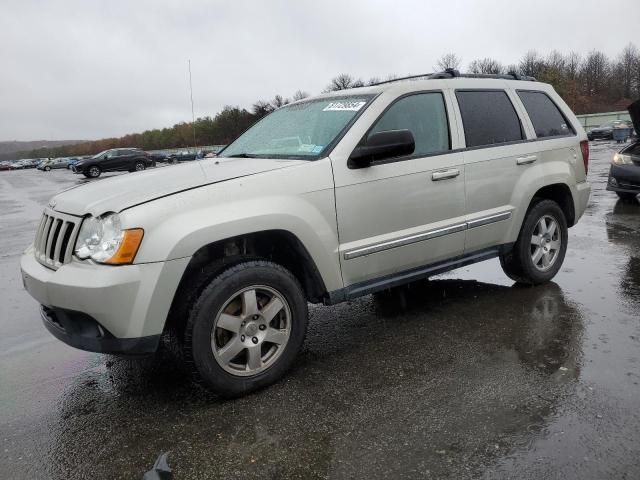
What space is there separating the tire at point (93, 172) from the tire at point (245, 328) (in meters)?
35.6

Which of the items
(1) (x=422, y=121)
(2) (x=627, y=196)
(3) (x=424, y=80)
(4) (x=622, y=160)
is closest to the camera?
(1) (x=422, y=121)

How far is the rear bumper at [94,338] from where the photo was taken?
2922mm

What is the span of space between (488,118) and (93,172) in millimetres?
35495

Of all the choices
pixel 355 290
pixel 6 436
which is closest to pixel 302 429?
pixel 355 290

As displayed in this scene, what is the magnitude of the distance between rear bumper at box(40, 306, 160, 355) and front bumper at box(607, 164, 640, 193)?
9.78 metres

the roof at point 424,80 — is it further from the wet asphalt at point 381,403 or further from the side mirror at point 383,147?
the wet asphalt at point 381,403

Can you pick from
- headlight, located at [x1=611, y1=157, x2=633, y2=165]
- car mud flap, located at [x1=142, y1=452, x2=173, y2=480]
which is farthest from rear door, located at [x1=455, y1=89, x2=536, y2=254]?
headlight, located at [x1=611, y1=157, x2=633, y2=165]

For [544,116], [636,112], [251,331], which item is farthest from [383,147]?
[636,112]

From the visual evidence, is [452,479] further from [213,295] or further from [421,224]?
[421,224]

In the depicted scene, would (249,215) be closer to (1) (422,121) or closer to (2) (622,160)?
(1) (422,121)

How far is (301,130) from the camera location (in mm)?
→ 4148

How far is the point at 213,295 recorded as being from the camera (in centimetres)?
306

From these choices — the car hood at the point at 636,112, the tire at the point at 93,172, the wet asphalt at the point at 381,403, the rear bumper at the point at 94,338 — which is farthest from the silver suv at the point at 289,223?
the tire at the point at 93,172

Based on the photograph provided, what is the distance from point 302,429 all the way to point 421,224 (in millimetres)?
→ 1808
